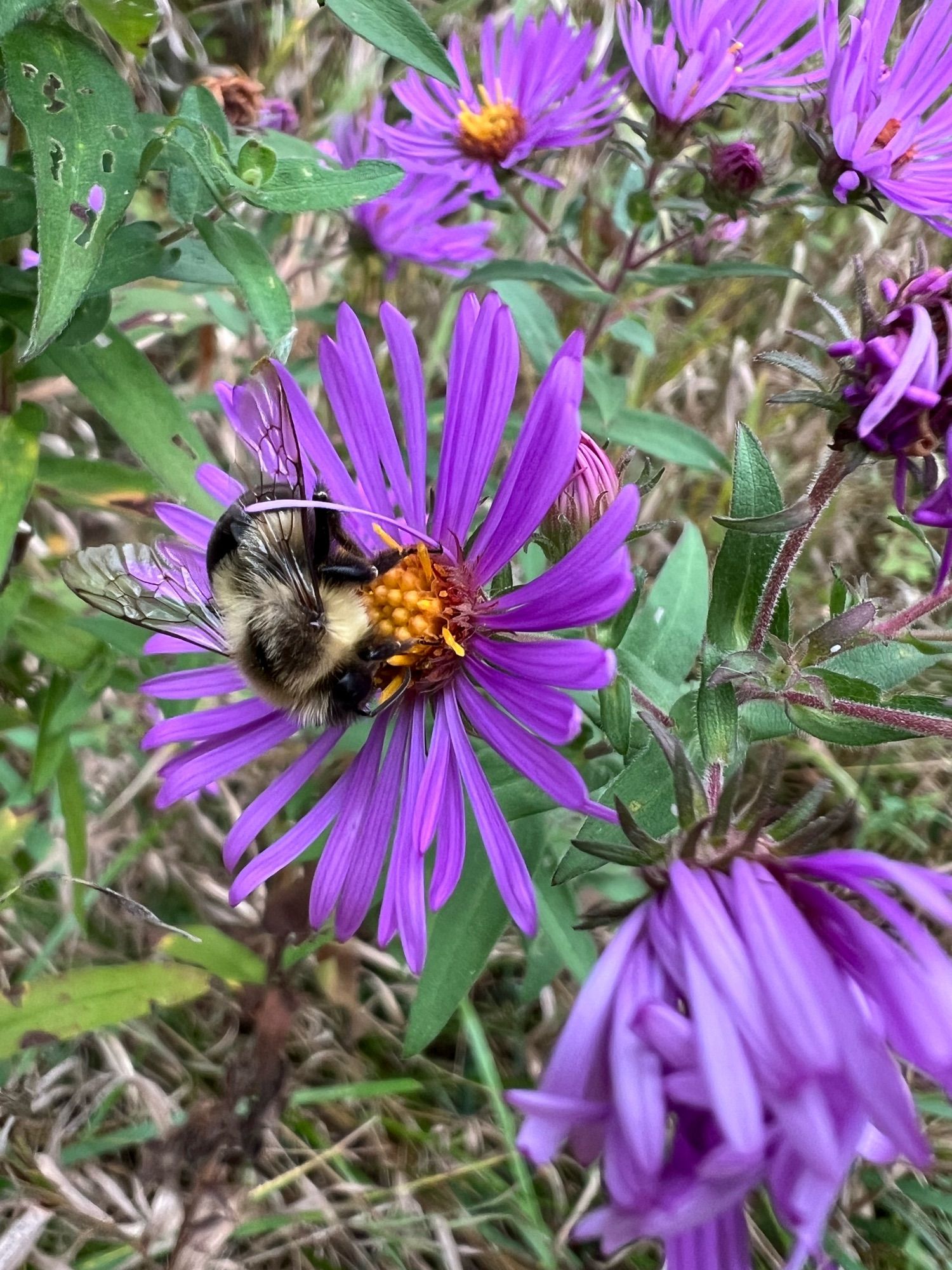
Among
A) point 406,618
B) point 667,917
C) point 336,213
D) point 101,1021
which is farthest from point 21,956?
point 336,213

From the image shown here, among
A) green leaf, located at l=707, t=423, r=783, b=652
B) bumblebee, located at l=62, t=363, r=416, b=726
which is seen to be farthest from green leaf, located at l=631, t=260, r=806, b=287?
bumblebee, located at l=62, t=363, r=416, b=726

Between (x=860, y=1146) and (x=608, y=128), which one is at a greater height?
(x=608, y=128)

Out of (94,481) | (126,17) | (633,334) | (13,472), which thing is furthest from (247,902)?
(126,17)

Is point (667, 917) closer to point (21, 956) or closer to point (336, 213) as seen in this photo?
point (21, 956)

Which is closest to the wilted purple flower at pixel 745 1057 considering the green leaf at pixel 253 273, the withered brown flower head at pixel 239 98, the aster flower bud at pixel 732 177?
the green leaf at pixel 253 273

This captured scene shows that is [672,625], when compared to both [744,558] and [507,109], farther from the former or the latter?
[507,109]

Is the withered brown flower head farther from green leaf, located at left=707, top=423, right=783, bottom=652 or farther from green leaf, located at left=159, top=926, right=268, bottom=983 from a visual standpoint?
green leaf, located at left=159, top=926, right=268, bottom=983

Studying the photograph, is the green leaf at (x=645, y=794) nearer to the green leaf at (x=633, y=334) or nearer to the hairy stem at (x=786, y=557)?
the hairy stem at (x=786, y=557)
